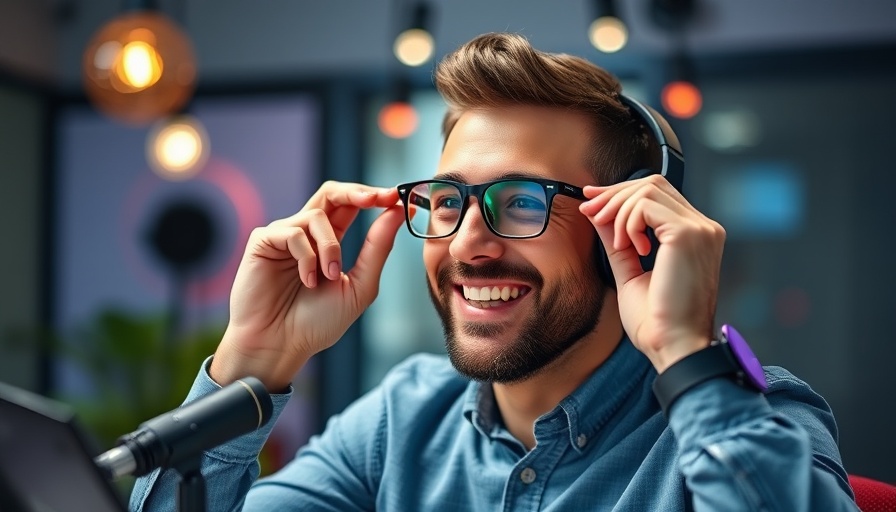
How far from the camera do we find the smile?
153cm

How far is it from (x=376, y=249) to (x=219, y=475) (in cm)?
46

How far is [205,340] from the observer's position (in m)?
4.89

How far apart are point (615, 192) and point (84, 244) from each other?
4.86m

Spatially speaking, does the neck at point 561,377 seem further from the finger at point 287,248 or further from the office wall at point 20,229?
the office wall at point 20,229

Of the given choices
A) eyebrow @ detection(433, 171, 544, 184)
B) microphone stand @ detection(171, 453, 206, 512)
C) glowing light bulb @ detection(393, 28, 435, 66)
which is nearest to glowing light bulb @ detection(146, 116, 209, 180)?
glowing light bulb @ detection(393, 28, 435, 66)

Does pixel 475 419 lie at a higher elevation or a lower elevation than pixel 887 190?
higher

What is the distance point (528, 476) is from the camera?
1488 mm

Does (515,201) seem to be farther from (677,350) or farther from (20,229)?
(20,229)

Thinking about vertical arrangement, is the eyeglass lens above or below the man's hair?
below

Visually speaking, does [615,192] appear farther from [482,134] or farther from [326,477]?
[326,477]

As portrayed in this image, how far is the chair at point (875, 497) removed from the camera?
1.40 metres

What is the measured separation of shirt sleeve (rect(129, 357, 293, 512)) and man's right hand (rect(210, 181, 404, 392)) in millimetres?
45

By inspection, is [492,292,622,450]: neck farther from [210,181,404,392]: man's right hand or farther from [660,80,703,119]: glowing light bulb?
[660,80,703,119]: glowing light bulb

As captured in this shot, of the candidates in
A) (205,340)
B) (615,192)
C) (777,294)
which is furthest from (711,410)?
(205,340)
